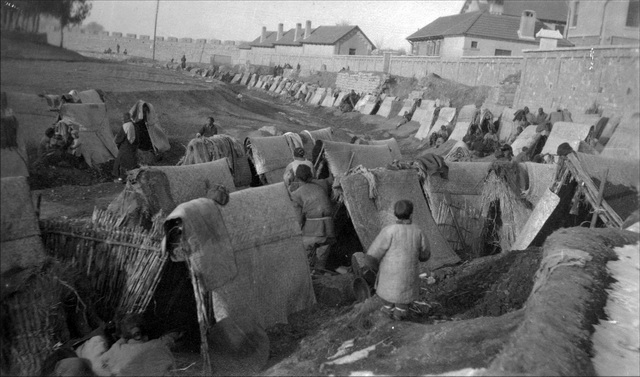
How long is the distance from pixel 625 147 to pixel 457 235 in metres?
3.08

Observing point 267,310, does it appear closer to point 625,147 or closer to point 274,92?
point 625,147

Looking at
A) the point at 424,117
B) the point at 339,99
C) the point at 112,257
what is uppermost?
the point at 339,99

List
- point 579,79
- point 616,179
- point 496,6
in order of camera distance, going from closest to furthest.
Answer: point 616,179, point 579,79, point 496,6

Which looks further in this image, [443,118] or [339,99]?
[339,99]

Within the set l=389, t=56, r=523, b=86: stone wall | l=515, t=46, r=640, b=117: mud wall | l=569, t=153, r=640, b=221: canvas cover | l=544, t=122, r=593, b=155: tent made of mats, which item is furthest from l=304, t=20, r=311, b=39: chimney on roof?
l=569, t=153, r=640, b=221: canvas cover

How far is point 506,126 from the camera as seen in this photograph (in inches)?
838

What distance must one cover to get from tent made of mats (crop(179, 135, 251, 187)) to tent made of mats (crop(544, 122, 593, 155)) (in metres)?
7.94

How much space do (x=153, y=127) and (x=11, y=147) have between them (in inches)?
203

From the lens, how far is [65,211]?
1015 centimetres

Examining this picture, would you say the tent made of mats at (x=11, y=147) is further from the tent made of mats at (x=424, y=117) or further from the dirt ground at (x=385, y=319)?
the tent made of mats at (x=424, y=117)

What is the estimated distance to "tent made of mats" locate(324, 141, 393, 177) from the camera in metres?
9.03

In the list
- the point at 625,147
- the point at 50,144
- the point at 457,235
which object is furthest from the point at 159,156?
the point at 625,147

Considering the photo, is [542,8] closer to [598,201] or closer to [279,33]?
[279,33]

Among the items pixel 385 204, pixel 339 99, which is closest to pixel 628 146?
pixel 385 204
